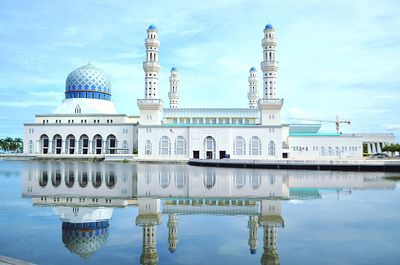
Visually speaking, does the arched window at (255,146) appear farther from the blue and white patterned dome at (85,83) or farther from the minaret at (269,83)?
the blue and white patterned dome at (85,83)

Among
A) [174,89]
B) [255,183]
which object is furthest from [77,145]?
[255,183]

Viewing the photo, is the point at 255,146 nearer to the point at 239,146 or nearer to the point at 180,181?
the point at 239,146

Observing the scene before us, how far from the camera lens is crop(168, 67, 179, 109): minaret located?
2864 inches

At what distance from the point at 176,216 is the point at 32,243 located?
15.3 ft

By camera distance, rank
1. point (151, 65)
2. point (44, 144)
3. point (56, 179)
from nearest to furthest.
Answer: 1. point (56, 179)
2. point (151, 65)
3. point (44, 144)

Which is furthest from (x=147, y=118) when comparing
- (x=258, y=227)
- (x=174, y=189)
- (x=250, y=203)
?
(x=258, y=227)

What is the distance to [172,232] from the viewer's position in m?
10.1

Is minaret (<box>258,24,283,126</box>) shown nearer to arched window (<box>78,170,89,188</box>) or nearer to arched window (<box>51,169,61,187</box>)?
arched window (<box>78,170,89,188</box>)

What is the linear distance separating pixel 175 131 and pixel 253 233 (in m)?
46.4

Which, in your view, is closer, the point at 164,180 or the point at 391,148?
the point at 164,180

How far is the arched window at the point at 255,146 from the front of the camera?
55.0 metres

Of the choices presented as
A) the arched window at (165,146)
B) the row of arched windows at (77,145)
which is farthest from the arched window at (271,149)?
the row of arched windows at (77,145)

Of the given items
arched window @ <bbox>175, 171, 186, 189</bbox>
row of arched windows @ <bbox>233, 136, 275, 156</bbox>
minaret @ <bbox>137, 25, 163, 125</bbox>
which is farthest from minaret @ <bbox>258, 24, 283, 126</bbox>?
arched window @ <bbox>175, 171, 186, 189</bbox>

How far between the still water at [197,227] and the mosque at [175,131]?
37727 mm
